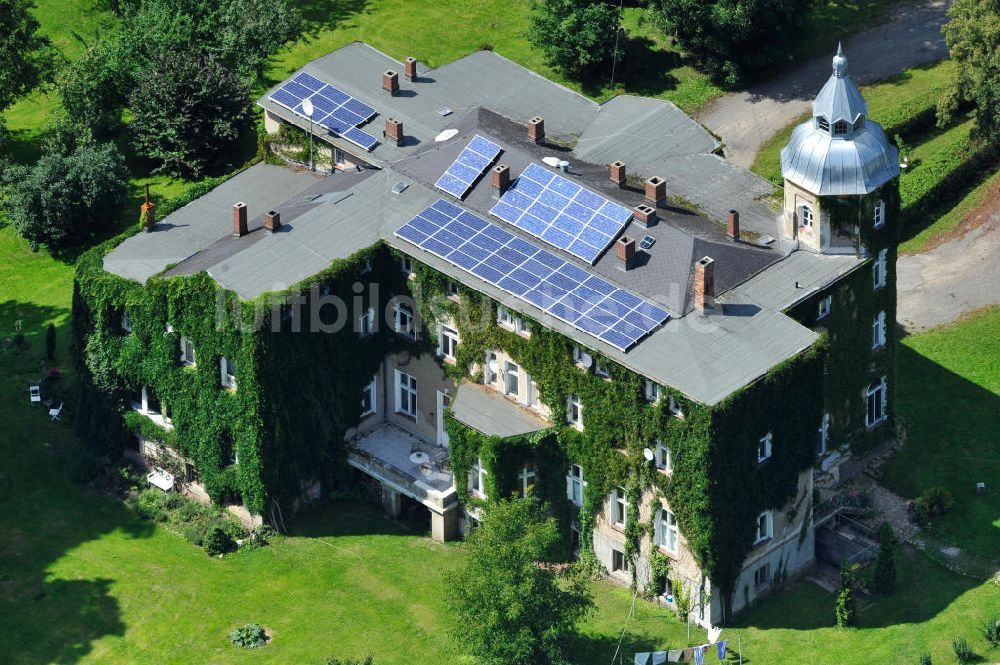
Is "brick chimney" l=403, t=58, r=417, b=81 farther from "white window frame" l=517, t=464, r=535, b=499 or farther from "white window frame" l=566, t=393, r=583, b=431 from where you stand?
"white window frame" l=517, t=464, r=535, b=499

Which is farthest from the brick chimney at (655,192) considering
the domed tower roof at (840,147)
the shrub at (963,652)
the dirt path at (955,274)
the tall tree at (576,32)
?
the tall tree at (576,32)

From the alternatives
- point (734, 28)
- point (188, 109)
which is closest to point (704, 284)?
point (734, 28)

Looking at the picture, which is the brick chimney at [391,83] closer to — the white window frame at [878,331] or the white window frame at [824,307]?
the white window frame at [824,307]

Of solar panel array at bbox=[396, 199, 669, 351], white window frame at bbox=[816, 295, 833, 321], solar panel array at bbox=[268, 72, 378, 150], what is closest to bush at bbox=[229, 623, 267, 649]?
solar panel array at bbox=[396, 199, 669, 351]

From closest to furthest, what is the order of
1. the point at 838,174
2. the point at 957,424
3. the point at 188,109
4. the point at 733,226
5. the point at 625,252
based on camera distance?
the point at 625,252, the point at 838,174, the point at 733,226, the point at 957,424, the point at 188,109

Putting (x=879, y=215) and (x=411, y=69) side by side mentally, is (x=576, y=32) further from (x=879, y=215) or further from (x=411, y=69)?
(x=879, y=215)

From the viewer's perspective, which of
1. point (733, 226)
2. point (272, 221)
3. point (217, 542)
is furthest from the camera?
point (272, 221)
